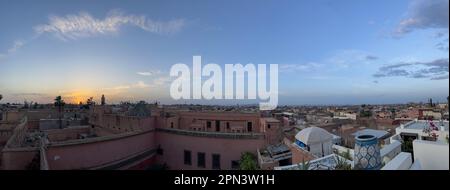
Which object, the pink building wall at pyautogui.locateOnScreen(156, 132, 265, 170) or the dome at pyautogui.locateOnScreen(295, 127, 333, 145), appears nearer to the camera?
the dome at pyautogui.locateOnScreen(295, 127, 333, 145)

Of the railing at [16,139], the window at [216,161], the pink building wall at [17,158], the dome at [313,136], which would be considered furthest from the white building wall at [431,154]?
the window at [216,161]

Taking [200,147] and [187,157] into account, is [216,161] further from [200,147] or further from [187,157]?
[187,157]

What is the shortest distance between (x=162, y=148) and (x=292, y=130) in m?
6.35

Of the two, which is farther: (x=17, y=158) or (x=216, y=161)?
(x=216, y=161)

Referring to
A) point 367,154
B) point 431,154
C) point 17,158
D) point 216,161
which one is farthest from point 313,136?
point 17,158

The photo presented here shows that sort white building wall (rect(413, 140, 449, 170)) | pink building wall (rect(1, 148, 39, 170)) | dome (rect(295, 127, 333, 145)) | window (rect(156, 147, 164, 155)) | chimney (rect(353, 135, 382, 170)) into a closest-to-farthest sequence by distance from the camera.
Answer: white building wall (rect(413, 140, 449, 170)), chimney (rect(353, 135, 382, 170)), pink building wall (rect(1, 148, 39, 170)), dome (rect(295, 127, 333, 145)), window (rect(156, 147, 164, 155))

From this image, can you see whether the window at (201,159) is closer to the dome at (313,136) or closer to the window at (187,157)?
the window at (187,157)

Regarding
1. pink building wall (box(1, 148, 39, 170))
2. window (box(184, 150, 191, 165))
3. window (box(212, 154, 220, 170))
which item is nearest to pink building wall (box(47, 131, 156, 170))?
pink building wall (box(1, 148, 39, 170))

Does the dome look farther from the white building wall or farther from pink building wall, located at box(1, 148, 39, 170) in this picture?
pink building wall, located at box(1, 148, 39, 170)

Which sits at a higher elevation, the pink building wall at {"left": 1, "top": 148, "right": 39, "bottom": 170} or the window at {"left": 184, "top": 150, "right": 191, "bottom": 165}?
the pink building wall at {"left": 1, "top": 148, "right": 39, "bottom": 170}

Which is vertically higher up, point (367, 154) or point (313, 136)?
point (367, 154)

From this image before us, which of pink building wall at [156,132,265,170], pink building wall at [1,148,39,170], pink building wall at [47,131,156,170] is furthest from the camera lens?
pink building wall at [156,132,265,170]
